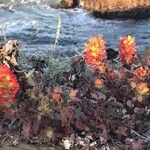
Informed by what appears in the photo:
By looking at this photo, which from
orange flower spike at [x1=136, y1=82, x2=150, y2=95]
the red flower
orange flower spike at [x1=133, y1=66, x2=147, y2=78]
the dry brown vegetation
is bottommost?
the dry brown vegetation

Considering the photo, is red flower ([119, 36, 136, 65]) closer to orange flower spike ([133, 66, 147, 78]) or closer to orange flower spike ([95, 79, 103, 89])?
orange flower spike ([133, 66, 147, 78])

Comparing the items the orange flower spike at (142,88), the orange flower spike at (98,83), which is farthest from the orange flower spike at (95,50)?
the orange flower spike at (142,88)

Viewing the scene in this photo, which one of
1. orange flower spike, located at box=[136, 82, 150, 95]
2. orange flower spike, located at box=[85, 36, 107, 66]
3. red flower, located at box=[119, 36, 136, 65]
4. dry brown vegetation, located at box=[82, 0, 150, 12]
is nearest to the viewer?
orange flower spike, located at box=[136, 82, 150, 95]

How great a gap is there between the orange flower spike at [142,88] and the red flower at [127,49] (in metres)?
0.44

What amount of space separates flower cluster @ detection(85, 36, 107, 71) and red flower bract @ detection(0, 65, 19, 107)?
67cm

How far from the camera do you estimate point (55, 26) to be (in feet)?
38.2

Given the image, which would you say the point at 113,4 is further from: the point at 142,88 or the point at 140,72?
the point at 142,88

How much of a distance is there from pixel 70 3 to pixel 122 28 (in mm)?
2342

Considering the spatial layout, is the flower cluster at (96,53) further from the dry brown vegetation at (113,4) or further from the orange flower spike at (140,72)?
the dry brown vegetation at (113,4)

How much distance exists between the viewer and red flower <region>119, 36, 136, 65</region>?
4.55 metres

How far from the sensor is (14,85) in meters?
4.05

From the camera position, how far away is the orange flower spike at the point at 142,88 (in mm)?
4211

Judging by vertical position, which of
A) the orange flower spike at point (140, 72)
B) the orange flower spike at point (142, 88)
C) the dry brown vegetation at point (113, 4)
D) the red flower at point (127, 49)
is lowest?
the dry brown vegetation at point (113, 4)

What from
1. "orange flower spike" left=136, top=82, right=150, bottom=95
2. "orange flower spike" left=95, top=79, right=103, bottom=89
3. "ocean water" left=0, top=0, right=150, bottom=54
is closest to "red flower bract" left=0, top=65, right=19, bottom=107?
"orange flower spike" left=95, top=79, right=103, bottom=89
